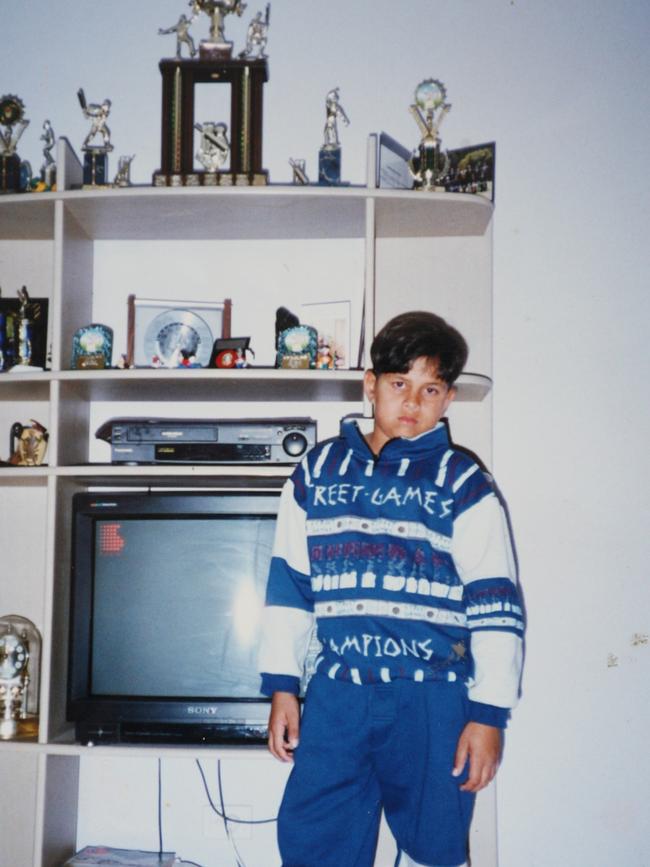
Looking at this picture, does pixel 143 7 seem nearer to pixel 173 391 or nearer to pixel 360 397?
pixel 173 391

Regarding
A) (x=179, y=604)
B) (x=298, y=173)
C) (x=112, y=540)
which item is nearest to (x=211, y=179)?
(x=298, y=173)

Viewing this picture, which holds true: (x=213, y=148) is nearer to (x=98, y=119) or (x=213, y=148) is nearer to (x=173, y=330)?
(x=98, y=119)

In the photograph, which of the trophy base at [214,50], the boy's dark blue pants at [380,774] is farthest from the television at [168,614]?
the trophy base at [214,50]

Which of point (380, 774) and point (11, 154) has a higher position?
point (11, 154)

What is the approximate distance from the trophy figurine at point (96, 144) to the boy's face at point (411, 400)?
87 cm

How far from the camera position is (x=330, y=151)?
1.77 meters

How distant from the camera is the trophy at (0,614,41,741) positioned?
168 cm

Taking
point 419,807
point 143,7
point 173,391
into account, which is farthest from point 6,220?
point 419,807

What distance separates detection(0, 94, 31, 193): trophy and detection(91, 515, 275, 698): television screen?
848 mm

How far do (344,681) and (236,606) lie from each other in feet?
1.23

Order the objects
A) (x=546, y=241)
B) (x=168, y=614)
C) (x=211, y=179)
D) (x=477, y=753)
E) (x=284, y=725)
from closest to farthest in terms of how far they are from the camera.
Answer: (x=477, y=753)
(x=284, y=725)
(x=168, y=614)
(x=211, y=179)
(x=546, y=241)

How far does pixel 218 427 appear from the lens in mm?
1650

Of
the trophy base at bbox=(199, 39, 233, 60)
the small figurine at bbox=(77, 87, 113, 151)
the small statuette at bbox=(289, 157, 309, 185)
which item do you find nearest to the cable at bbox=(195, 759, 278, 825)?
the small statuette at bbox=(289, 157, 309, 185)

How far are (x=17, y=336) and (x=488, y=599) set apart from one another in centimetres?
124
